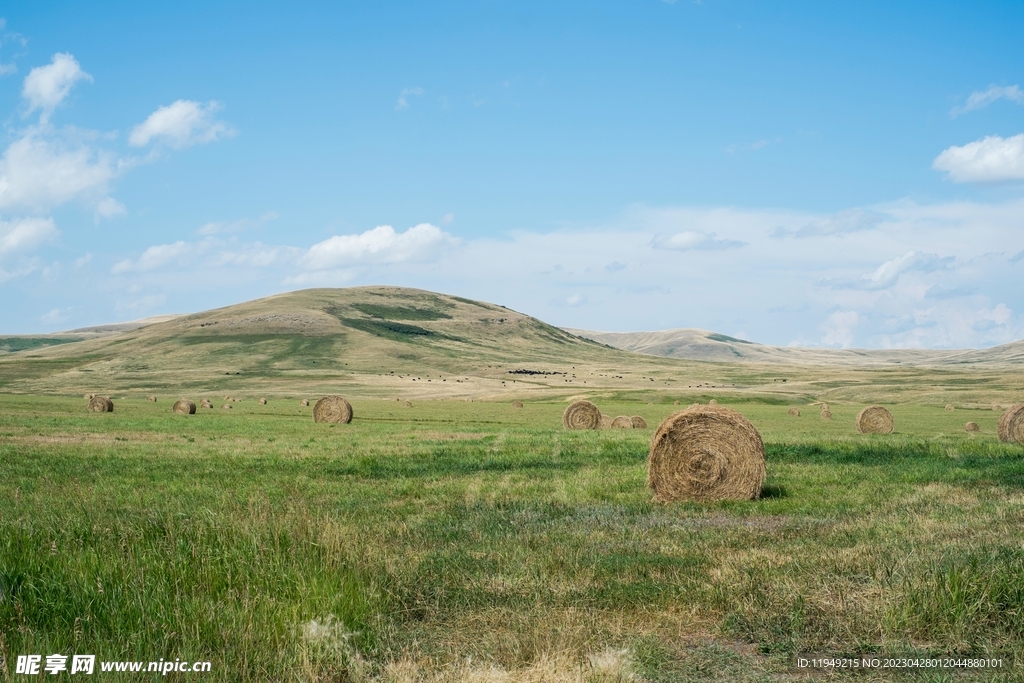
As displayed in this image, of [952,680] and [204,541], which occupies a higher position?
[204,541]

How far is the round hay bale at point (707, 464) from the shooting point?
18.1 m

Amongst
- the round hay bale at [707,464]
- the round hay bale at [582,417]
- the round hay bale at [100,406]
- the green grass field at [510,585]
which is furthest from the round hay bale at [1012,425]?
the round hay bale at [100,406]

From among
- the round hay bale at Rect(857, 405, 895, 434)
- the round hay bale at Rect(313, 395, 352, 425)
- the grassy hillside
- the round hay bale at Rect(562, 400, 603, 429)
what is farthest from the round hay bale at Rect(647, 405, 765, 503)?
the grassy hillside

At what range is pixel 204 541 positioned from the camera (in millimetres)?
9648

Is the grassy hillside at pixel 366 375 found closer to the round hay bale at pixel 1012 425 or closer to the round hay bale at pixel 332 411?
the round hay bale at pixel 332 411

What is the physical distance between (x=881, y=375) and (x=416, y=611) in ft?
534

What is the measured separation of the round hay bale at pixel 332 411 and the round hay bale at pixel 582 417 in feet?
47.7

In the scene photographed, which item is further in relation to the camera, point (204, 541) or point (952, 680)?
point (204, 541)

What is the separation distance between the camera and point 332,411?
5241 cm

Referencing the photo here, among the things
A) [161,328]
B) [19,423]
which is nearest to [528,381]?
[161,328]

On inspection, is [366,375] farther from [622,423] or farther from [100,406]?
[622,423]

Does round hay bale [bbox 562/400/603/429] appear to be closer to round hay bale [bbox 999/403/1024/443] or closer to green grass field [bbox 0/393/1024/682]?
round hay bale [bbox 999/403/1024/443]

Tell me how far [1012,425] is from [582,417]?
Answer: 19.8 m

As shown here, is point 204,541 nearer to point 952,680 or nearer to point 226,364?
point 952,680
